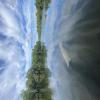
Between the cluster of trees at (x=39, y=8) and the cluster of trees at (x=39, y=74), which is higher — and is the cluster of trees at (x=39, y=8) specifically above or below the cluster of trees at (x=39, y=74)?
above

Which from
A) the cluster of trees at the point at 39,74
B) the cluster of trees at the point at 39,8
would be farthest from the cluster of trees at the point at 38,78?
the cluster of trees at the point at 39,8

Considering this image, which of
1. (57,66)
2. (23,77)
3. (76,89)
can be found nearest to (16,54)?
(23,77)

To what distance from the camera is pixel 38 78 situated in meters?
3.26

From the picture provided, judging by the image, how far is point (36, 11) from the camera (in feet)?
11.1

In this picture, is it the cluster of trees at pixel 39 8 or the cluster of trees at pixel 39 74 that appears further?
the cluster of trees at pixel 39 8

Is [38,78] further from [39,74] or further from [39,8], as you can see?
[39,8]

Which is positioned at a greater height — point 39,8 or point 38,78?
point 39,8

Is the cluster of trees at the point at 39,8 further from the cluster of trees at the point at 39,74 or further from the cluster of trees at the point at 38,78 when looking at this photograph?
the cluster of trees at the point at 38,78

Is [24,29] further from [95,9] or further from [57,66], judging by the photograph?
[95,9]

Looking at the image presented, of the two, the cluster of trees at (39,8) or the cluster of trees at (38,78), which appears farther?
the cluster of trees at (39,8)

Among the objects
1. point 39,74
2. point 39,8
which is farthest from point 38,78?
point 39,8

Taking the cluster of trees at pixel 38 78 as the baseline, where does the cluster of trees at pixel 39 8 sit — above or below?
above

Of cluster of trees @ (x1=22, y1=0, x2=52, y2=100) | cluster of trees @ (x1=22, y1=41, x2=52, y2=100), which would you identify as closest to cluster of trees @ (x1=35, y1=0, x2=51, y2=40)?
cluster of trees @ (x1=22, y1=0, x2=52, y2=100)

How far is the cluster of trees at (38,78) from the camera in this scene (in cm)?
322
